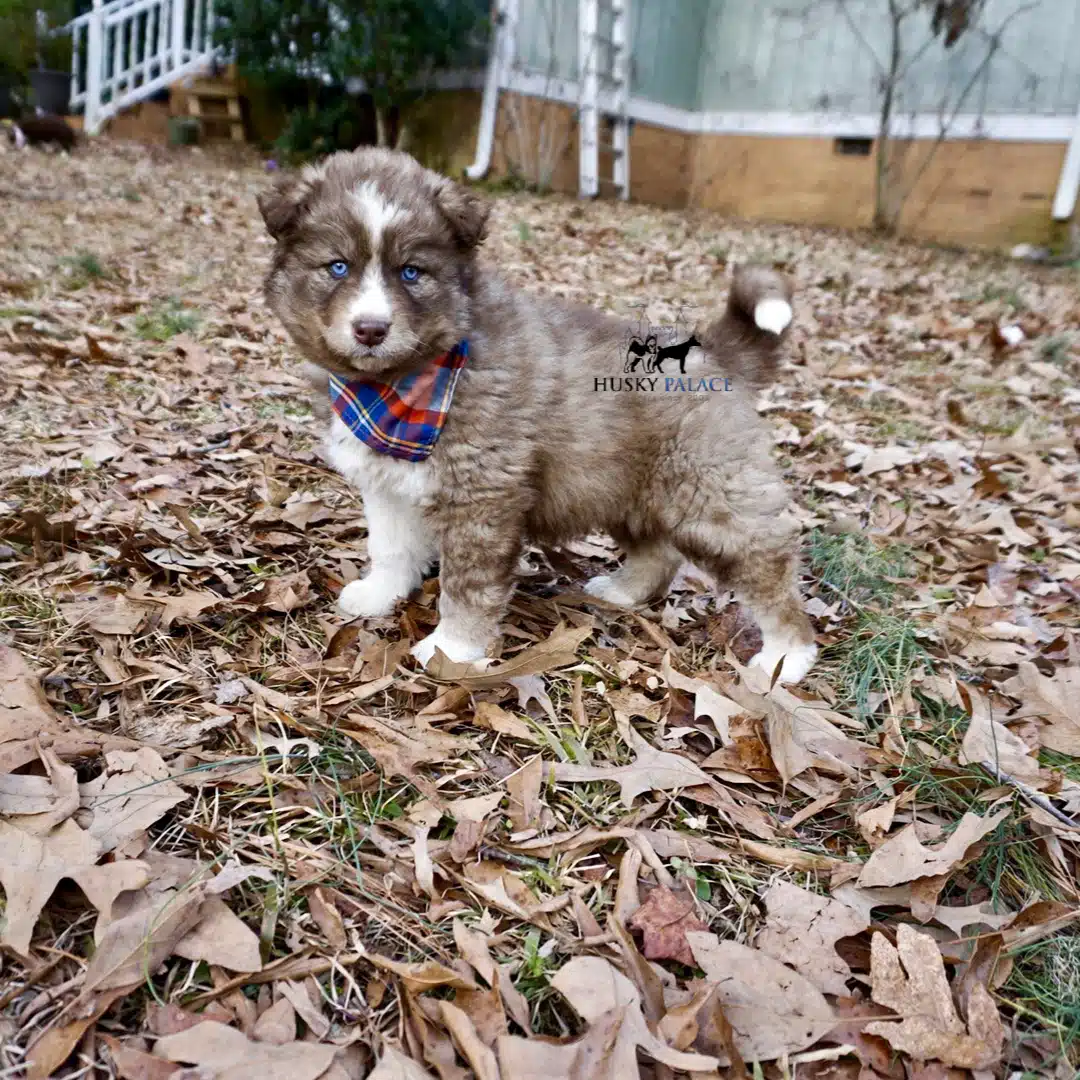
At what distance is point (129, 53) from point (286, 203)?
16002mm

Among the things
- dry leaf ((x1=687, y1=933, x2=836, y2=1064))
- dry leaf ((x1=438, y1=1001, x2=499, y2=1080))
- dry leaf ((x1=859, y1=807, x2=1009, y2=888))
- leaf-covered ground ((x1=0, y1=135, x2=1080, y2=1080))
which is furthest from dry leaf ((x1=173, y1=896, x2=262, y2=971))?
dry leaf ((x1=859, y1=807, x2=1009, y2=888))

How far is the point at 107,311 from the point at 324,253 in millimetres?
3837

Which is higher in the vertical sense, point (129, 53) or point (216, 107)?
point (129, 53)

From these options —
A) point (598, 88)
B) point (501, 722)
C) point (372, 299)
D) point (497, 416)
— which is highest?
point (598, 88)

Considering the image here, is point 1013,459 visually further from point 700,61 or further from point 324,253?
point 700,61

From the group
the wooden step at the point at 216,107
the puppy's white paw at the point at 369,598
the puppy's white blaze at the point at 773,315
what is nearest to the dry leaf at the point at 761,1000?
the puppy's white paw at the point at 369,598

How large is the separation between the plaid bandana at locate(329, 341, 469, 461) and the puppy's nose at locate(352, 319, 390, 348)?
0.21 meters

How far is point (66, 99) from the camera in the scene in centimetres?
1435

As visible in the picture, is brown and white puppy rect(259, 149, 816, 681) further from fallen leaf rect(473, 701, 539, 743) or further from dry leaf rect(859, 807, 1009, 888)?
dry leaf rect(859, 807, 1009, 888)

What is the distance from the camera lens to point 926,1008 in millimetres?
1750

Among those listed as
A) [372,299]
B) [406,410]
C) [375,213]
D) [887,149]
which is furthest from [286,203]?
[887,149]

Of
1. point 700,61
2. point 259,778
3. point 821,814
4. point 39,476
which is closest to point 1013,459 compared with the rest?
point 821,814

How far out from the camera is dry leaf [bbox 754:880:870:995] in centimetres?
183

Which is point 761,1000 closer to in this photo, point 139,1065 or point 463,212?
point 139,1065
